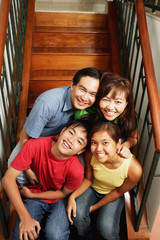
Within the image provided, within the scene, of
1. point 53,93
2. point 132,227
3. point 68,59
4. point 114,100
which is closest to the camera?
point 114,100

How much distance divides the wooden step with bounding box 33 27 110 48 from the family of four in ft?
3.87

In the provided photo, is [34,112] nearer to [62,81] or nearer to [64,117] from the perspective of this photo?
[64,117]

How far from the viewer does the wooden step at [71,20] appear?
2.72 meters

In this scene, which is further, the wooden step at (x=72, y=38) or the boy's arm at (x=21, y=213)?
the wooden step at (x=72, y=38)


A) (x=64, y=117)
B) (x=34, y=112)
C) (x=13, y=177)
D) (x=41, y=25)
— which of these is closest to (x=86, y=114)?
(x=64, y=117)

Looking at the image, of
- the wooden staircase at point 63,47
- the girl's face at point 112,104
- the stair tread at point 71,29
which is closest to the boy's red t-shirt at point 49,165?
the girl's face at point 112,104

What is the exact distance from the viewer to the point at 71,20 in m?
2.76

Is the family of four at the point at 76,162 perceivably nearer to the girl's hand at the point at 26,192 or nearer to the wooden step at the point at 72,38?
the girl's hand at the point at 26,192

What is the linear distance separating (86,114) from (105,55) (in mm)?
1140

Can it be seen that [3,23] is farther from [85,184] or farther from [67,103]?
[85,184]

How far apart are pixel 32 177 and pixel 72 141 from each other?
0.39m

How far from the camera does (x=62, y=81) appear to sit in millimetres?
2375

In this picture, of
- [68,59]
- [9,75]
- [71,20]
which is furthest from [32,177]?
[71,20]

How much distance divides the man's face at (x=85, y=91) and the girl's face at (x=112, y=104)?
8cm
